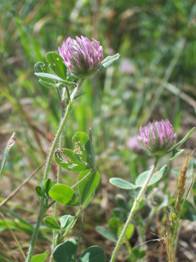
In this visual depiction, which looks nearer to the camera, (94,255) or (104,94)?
(94,255)

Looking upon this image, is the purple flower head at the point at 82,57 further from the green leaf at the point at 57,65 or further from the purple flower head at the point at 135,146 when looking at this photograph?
the purple flower head at the point at 135,146

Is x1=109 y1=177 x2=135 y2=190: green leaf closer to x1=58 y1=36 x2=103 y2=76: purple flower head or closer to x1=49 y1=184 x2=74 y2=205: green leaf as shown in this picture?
x1=49 y1=184 x2=74 y2=205: green leaf

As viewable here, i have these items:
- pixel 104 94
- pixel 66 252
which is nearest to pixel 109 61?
pixel 66 252

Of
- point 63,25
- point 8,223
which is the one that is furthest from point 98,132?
point 8,223

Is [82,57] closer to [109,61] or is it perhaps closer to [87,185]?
[109,61]

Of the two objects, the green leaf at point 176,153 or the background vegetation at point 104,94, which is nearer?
the green leaf at point 176,153

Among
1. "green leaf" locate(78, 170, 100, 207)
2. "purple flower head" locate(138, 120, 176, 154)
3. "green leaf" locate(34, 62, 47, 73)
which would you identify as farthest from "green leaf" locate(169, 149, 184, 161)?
"green leaf" locate(34, 62, 47, 73)

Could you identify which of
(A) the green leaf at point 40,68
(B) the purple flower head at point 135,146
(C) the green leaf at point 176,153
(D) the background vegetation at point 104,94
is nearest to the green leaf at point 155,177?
(C) the green leaf at point 176,153
